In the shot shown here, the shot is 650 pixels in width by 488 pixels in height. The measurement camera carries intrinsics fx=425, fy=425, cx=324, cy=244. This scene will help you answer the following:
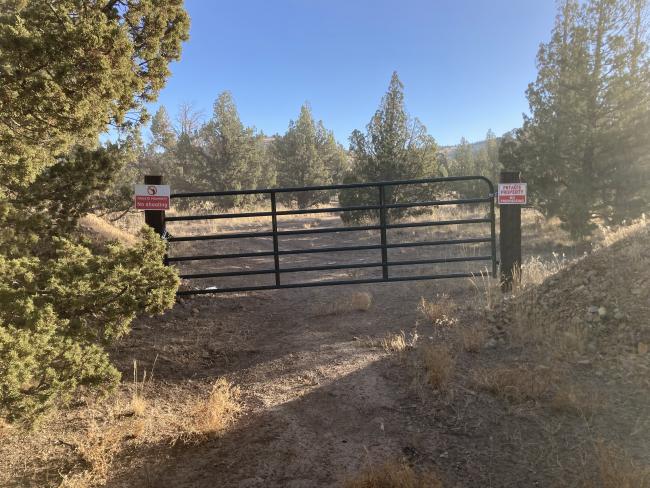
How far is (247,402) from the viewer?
12.2ft

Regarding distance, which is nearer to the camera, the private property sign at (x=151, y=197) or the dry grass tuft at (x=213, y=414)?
the dry grass tuft at (x=213, y=414)

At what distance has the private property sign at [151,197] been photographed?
608 centimetres

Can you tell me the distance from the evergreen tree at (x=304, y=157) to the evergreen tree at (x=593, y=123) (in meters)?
21.9

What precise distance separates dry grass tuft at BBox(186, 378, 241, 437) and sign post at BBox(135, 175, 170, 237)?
3.24 metres

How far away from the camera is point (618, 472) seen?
2418 mm

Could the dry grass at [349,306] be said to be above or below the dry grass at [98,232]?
below

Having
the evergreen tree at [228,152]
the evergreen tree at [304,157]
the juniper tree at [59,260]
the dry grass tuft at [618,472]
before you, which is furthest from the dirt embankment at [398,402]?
the evergreen tree at [304,157]

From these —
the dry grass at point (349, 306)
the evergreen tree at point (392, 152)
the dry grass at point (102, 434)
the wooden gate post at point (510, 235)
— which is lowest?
the dry grass at point (102, 434)

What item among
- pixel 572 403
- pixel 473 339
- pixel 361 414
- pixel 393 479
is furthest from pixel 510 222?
pixel 393 479

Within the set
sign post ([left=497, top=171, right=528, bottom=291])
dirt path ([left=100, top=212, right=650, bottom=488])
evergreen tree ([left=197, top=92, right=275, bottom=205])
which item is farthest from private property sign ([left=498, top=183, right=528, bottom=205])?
evergreen tree ([left=197, top=92, right=275, bottom=205])

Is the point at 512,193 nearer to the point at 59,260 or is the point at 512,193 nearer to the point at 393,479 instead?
the point at 393,479

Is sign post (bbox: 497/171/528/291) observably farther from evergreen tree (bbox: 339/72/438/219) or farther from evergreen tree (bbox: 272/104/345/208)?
evergreen tree (bbox: 272/104/345/208)

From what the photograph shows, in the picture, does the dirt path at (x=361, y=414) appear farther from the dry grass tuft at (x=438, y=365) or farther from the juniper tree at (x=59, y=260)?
the juniper tree at (x=59, y=260)

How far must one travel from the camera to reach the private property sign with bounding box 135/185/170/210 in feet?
19.9
